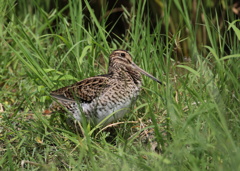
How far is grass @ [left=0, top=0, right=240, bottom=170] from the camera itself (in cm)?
286

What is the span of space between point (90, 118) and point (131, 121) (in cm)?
34

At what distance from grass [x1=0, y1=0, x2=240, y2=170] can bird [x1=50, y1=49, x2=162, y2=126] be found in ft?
0.40

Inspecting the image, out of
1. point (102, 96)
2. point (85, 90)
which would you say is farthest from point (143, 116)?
point (85, 90)

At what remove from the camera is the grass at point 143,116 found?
286 centimetres

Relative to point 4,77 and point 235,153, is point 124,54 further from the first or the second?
point 235,153

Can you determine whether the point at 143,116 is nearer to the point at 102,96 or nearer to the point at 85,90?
the point at 102,96

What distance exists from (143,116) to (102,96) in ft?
1.25

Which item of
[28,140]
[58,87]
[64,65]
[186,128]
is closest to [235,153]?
[186,128]

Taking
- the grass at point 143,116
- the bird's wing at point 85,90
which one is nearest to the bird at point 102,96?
the bird's wing at point 85,90

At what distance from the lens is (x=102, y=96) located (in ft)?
12.9

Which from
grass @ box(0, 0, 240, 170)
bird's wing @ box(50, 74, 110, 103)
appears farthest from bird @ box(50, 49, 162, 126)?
grass @ box(0, 0, 240, 170)

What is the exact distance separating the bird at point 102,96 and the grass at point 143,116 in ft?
0.40

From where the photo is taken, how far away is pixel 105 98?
12.8 ft

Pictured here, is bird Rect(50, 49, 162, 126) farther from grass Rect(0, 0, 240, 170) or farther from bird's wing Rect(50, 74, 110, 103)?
grass Rect(0, 0, 240, 170)
